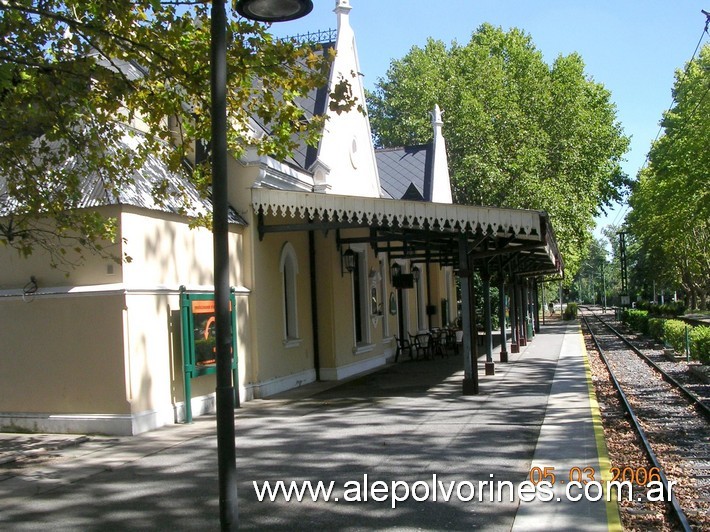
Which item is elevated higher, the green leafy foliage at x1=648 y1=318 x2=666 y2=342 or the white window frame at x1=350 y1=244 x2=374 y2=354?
the white window frame at x1=350 y1=244 x2=374 y2=354

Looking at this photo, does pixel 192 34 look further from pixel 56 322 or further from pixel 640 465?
pixel 640 465

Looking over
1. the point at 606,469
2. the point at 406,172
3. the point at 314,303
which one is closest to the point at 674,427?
the point at 606,469

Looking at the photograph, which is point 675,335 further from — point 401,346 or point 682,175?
point 401,346

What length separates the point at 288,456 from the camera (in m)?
8.74

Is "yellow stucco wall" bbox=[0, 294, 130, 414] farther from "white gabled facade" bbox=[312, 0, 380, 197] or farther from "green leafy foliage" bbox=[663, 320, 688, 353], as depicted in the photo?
"green leafy foliage" bbox=[663, 320, 688, 353]

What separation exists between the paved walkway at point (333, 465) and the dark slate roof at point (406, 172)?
14.0 metres

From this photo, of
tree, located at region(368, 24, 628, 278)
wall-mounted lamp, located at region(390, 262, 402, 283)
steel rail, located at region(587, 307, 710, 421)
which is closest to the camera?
steel rail, located at region(587, 307, 710, 421)

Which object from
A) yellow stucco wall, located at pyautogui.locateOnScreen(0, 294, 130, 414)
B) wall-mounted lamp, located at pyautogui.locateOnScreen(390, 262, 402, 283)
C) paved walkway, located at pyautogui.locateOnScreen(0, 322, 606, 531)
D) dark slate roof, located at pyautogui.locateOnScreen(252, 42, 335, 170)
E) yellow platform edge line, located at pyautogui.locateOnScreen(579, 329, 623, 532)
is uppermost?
dark slate roof, located at pyautogui.locateOnScreen(252, 42, 335, 170)

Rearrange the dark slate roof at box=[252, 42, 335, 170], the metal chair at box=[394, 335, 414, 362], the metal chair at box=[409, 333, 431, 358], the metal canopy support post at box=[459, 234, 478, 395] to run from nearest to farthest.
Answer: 1. the metal canopy support post at box=[459, 234, 478, 395]
2. the dark slate roof at box=[252, 42, 335, 170]
3. the metal chair at box=[394, 335, 414, 362]
4. the metal chair at box=[409, 333, 431, 358]

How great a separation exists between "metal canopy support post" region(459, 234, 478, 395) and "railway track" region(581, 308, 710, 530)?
2.66 metres

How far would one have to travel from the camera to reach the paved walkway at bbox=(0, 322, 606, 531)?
628 cm

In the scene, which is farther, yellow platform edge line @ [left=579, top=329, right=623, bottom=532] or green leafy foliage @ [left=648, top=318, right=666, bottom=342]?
green leafy foliage @ [left=648, top=318, right=666, bottom=342]

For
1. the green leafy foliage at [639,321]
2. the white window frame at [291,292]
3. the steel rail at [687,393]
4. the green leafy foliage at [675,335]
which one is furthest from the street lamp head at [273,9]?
the green leafy foliage at [639,321]

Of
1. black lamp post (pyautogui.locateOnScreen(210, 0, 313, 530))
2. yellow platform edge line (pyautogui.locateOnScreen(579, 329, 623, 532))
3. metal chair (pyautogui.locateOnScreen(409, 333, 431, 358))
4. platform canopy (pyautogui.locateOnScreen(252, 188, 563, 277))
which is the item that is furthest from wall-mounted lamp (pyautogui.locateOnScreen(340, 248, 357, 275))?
black lamp post (pyautogui.locateOnScreen(210, 0, 313, 530))
